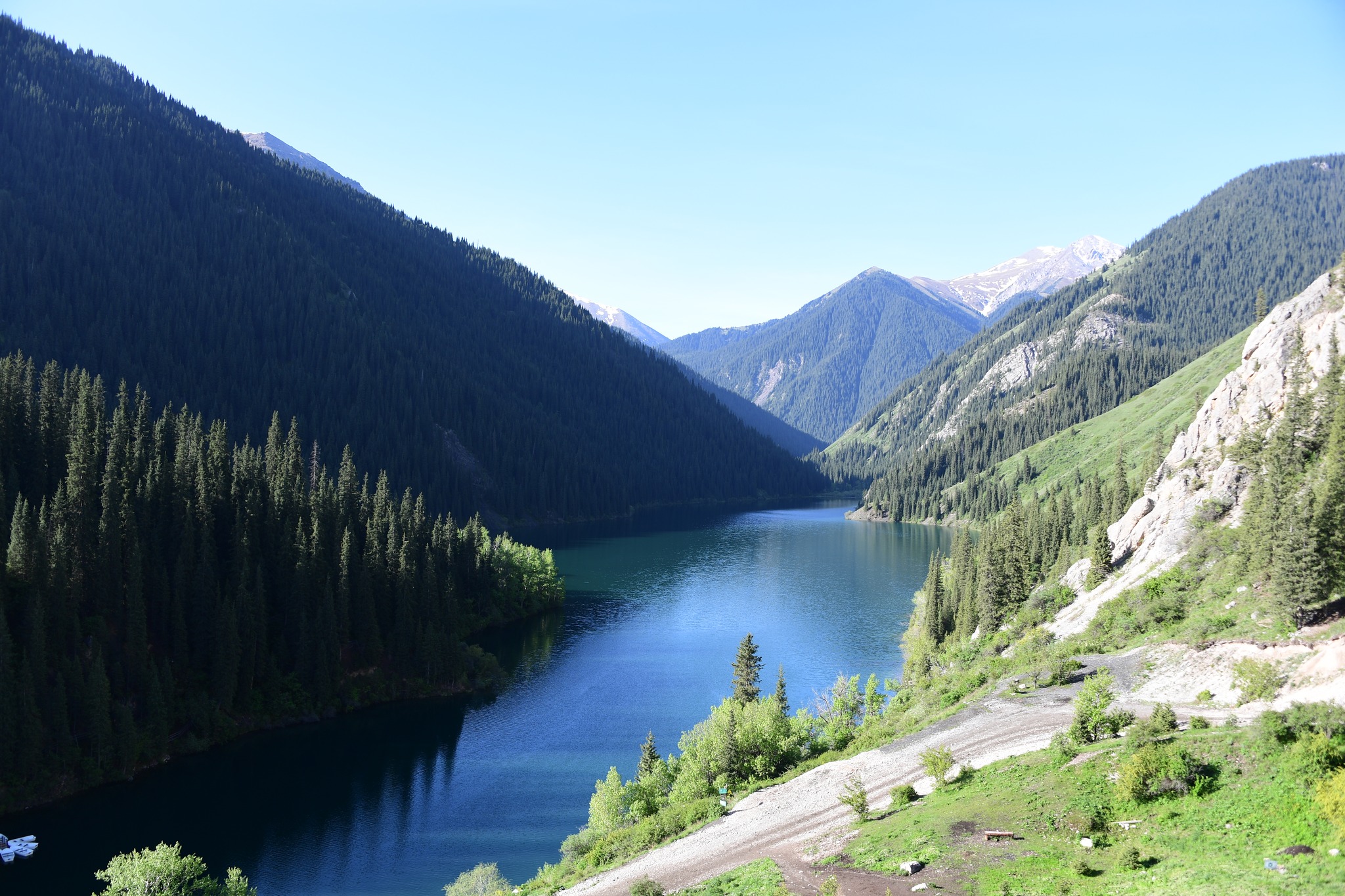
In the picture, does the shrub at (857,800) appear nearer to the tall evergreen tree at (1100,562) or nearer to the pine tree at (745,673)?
the pine tree at (745,673)

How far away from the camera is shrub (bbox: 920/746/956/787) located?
1412 inches

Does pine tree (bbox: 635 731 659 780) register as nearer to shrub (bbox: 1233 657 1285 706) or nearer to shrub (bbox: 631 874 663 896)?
shrub (bbox: 631 874 663 896)

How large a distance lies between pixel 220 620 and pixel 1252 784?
76315mm

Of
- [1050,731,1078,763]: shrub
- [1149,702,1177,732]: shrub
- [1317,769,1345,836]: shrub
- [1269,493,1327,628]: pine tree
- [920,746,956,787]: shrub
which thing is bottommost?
[920,746,956,787]: shrub

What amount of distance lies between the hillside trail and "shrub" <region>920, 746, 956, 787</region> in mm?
1201

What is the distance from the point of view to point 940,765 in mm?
36000

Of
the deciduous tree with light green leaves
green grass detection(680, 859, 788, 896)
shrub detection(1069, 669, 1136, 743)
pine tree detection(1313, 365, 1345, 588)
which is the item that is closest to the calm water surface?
the deciduous tree with light green leaves

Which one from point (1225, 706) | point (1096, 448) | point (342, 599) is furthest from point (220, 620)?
point (1096, 448)

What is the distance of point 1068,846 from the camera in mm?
26734

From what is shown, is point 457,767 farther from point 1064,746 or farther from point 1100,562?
point 1100,562

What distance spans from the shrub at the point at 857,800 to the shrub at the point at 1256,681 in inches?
640

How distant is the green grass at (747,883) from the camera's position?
29.8m

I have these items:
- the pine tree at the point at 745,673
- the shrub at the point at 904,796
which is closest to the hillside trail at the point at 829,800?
the shrub at the point at 904,796

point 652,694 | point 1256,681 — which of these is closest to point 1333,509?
point 1256,681
